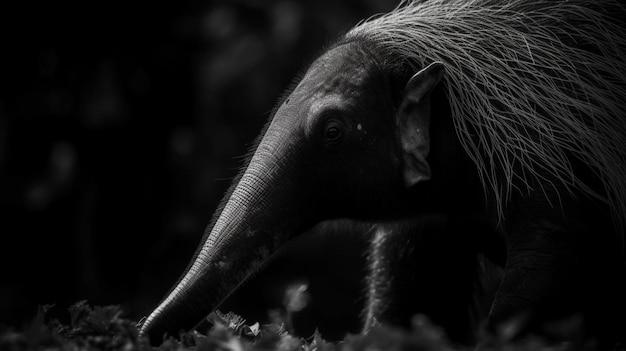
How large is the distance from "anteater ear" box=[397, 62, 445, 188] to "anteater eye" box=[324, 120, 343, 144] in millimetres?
300

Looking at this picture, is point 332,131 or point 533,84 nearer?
point 332,131

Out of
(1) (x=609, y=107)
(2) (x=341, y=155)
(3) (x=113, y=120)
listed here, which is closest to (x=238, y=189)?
(2) (x=341, y=155)

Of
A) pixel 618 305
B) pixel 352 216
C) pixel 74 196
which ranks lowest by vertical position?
pixel 74 196

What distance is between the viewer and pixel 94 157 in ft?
40.7

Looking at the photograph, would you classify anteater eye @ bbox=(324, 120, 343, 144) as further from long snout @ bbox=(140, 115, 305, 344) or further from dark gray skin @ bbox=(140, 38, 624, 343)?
long snout @ bbox=(140, 115, 305, 344)

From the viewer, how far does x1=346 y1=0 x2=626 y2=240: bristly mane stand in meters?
5.36

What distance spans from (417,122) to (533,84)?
0.58m

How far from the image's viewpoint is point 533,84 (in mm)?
5551

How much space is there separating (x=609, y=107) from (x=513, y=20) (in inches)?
26.6

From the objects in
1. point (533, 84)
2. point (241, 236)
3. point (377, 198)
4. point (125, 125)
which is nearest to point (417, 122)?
point (377, 198)

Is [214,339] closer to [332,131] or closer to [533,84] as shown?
[332,131]

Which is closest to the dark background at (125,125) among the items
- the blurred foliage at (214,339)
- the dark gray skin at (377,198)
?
the dark gray skin at (377,198)

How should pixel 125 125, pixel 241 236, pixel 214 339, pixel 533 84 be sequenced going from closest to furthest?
pixel 214 339
pixel 241 236
pixel 533 84
pixel 125 125

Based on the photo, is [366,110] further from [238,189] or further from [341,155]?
[238,189]
